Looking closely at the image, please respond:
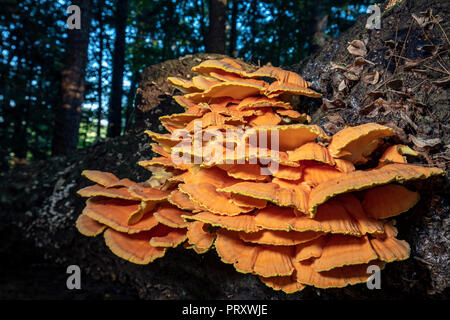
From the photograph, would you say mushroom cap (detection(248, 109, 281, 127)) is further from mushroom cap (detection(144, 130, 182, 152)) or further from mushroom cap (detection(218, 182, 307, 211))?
mushroom cap (detection(144, 130, 182, 152))

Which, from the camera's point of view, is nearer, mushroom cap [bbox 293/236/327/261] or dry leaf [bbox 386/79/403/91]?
mushroom cap [bbox 293/236/327/261]

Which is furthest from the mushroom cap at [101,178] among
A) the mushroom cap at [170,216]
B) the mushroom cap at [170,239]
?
the mushroom cap at [170,239]

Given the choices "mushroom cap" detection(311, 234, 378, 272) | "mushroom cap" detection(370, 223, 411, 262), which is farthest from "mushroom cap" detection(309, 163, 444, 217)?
"mushroom cap" detection(370, 223, 411, 262)

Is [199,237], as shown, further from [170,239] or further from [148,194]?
[148,194]

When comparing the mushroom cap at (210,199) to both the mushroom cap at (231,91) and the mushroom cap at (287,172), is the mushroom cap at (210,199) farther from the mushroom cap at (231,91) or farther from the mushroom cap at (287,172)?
the mushroom cap at (231,91)

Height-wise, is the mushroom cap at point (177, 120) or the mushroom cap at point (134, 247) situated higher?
the mushroom cap at point (177, 120)

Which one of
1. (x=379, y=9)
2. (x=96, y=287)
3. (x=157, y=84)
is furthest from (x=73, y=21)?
(x=379, y=9)

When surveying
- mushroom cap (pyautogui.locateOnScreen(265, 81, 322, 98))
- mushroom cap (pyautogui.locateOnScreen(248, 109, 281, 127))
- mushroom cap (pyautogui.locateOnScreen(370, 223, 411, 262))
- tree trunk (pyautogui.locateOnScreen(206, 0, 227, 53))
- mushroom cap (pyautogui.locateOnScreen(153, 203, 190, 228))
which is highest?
tree trunk (pyautogui.locateOnScreen(206, 0, 227, 53))
